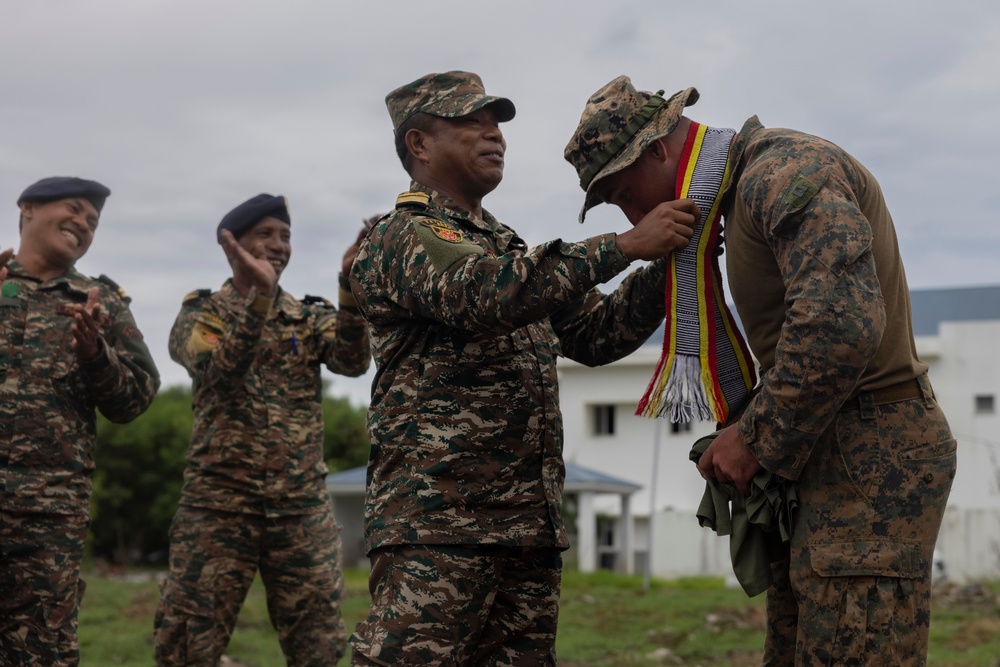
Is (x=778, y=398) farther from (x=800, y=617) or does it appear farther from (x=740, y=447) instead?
(x=800, y=617)

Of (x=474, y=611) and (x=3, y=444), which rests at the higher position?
(x=3, y=444)

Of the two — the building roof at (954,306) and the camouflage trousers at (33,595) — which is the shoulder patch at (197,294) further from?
the building roof at (954,306)

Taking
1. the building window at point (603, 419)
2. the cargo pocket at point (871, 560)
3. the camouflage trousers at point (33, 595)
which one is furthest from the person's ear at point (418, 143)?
the building window at point (603, 419)

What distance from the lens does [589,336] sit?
4.66 meters

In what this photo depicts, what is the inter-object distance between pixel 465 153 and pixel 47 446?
2.70 m

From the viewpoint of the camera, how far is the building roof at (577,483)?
28969mm

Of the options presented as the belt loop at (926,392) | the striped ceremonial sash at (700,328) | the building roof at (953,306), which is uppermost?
the building roof at (953,306)

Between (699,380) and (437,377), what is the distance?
871mm

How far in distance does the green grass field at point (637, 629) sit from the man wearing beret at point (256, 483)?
302 centimetres

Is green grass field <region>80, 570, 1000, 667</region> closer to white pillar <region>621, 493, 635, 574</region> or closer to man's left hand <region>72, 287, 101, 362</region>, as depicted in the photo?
man's left hand <region>72, 287, 101, 362</region>

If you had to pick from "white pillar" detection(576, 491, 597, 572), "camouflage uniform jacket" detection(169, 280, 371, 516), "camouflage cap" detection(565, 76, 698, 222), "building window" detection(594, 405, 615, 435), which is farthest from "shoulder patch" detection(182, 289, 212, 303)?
"building window" detection(594, 405, 615, 435)

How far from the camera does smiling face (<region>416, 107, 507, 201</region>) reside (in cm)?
429

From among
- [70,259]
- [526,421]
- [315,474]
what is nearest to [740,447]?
[526,421]

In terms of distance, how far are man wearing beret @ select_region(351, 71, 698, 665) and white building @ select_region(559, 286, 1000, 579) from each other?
900 inches
